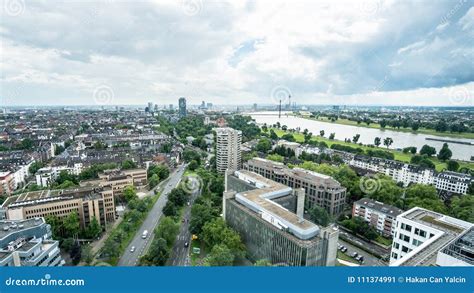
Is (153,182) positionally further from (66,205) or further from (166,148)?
(166,148)

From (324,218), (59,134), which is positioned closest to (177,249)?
(324,218)

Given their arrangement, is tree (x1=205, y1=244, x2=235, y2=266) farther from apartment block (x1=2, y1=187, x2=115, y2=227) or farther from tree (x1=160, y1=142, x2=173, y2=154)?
tree (x1=160, y1=142, x2=173, y2=154)

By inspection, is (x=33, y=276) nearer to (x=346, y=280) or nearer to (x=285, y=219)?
(x=346, y=280)

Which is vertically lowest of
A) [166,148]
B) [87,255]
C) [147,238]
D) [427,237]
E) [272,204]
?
[147,238]

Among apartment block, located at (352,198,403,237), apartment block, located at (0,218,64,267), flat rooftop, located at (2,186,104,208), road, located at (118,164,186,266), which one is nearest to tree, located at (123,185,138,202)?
road, located at (118,164,186,266)

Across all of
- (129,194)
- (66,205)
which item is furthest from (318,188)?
(66,205)

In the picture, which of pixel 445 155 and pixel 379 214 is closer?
pixel 379 214

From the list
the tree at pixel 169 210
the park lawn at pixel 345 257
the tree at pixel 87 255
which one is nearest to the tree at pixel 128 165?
the tree at pixel 169 210
